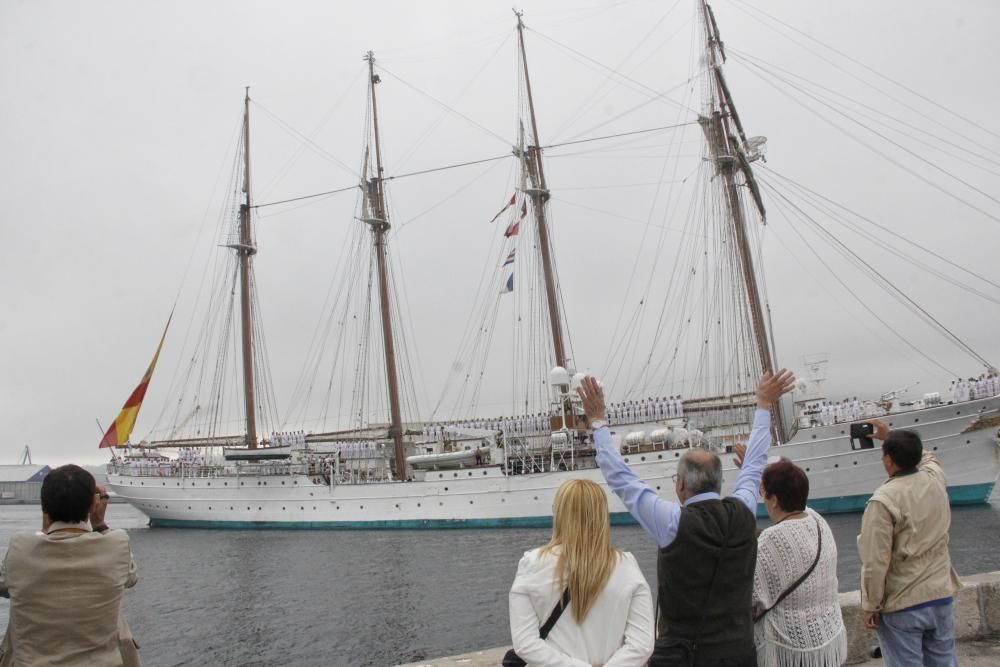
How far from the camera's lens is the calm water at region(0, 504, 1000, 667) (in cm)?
1451

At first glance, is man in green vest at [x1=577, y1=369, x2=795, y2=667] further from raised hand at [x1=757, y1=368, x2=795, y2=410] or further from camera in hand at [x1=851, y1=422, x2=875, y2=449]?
camera in hand at [x1=851, y1=422, x2=875, y2=449]

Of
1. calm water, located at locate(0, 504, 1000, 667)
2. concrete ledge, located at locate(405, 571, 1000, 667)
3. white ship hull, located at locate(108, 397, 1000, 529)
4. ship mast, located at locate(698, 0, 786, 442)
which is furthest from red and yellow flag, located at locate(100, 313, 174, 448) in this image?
concrete ledge, located at locate(405, 571, 1000, 667)

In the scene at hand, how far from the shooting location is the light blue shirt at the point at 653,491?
3270 millimetres

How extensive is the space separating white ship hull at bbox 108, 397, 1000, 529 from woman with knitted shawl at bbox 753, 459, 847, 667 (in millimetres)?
24549

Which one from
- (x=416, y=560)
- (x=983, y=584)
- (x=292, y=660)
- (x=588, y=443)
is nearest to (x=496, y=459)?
(x=588, y=443)

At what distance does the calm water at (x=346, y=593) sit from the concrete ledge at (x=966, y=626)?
8470 millimetres

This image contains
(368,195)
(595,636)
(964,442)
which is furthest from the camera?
(368,195)

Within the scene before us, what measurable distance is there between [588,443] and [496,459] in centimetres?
529

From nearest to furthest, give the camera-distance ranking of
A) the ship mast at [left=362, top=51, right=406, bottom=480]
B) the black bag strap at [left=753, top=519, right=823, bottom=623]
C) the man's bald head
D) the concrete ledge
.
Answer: the man's bald head, the black bag strap at [left=753, top=519, right=823, bottom=623], the concrete ledge, the ship mast at [left=362, top=51, right=406, bottom=480]

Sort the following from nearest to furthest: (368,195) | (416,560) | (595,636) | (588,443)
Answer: (595,636) → (416,560) → (588,443) → (368,195)

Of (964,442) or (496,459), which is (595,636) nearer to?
(964,442)

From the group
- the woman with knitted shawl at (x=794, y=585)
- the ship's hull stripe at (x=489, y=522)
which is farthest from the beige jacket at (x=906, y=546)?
the ship's hull stripe at (x=489, y=522)

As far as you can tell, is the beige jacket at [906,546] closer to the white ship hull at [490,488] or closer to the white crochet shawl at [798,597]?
the white crochet shawl at [798,597]

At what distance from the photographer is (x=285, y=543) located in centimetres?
3356
